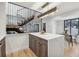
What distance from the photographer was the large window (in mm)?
2273

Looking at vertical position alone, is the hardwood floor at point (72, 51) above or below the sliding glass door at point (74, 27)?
below

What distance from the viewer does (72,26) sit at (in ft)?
7.67

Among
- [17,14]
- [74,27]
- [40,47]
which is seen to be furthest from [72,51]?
[17,14]

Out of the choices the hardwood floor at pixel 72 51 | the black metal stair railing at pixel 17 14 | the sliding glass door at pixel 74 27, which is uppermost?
the black metal stair railing at pixel 17 14

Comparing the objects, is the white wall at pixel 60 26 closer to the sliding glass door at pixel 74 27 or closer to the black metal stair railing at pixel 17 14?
the sliding glass door at pixel 74 27

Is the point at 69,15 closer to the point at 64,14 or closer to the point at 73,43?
the point at 64,14

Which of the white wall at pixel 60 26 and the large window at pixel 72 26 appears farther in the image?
the white wall at pixel 60 26

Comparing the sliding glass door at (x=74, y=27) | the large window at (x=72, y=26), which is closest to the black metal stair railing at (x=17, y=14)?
the large window at (x=72, y=26)

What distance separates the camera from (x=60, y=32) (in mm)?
2486

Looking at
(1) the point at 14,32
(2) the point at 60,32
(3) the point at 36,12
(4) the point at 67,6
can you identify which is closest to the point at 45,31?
Result: (2) the point at 60,32

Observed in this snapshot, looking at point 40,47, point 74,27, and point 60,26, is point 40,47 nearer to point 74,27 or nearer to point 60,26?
point 60,26

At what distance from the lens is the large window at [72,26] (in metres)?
2.27

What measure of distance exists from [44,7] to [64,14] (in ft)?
2.52

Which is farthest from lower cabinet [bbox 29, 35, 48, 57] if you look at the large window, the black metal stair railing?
the black metal stair railing
